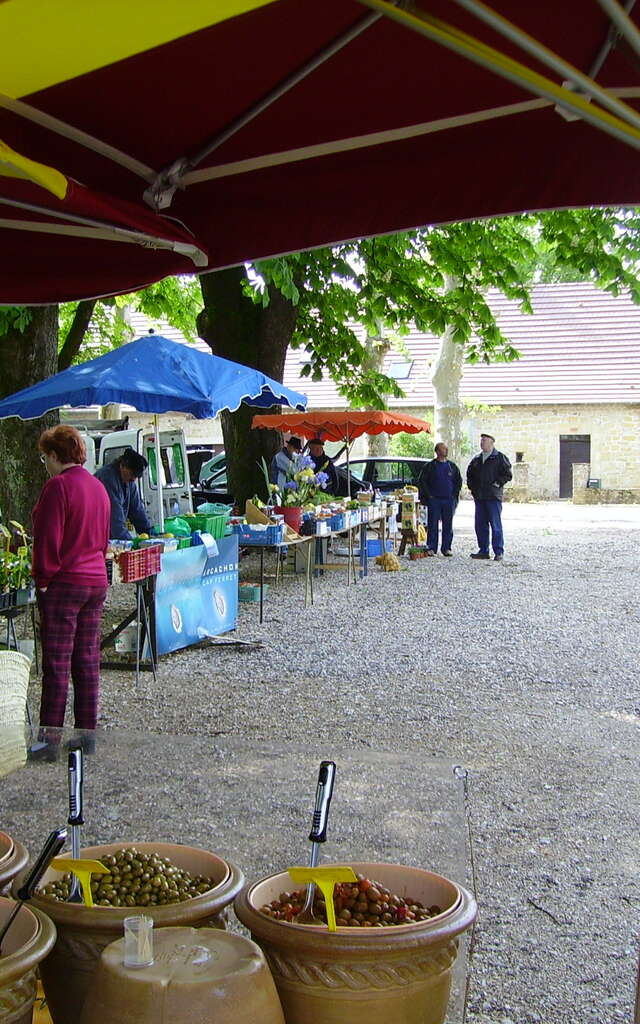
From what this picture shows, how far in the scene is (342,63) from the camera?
279 centimetres

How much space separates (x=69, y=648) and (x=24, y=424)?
19.9ft

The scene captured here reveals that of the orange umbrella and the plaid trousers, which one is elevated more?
the orange umbrella

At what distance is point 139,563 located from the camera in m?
8.21

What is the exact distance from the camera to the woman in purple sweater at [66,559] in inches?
232

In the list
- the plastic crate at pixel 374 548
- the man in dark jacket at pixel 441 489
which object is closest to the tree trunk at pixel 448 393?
the man in dark jacket at pixel 441 489

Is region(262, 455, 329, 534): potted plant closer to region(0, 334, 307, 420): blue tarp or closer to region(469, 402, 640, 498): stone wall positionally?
region(0, 334, 307, 420): blue tarp

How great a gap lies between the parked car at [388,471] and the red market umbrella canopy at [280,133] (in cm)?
1881

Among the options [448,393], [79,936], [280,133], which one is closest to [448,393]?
[448,393]

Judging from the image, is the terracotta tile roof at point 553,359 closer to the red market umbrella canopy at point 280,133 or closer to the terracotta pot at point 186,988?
the red market umbrella canopy at point 280,133

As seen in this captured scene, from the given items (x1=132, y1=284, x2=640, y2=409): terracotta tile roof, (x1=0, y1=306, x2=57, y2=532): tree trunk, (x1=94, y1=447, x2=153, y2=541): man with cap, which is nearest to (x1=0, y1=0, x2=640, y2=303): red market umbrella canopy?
(x1=94, y1=447, x2=153, y2=541): man with cap

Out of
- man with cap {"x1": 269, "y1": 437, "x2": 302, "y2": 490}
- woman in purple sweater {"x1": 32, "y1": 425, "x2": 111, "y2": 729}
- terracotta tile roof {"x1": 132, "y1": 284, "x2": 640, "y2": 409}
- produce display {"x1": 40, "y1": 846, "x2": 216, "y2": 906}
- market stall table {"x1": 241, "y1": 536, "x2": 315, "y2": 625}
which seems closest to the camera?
produce display {"x1": 40, "y1": 846, "x2": 216, "y2": 906}

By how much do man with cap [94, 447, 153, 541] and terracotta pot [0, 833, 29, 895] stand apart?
22.1 ft

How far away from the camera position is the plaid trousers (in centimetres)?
598

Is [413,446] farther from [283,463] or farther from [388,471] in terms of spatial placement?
[283,463]
